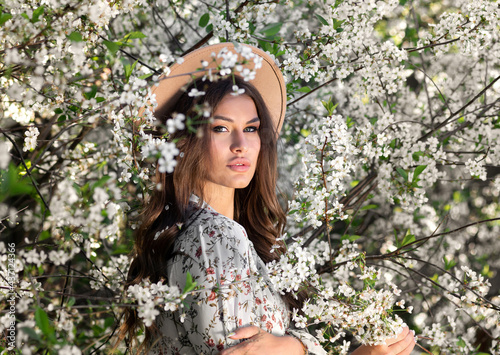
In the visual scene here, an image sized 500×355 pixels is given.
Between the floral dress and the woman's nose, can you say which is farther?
the woman's nose

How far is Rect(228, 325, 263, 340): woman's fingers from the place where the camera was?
164cm

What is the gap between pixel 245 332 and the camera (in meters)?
1.66

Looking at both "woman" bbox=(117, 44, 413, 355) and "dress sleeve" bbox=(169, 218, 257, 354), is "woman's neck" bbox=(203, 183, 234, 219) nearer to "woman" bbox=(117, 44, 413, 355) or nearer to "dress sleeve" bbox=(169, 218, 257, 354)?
"woman" bbox=(117, 44, 413, 355)

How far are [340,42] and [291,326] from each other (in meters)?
1.41

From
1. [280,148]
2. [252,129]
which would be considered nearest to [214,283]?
[252,129]

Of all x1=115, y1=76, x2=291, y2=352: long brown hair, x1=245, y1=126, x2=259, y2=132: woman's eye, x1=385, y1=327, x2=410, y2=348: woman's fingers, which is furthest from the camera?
x1=245, y1=126, x2=259, y2=132: woman's eye

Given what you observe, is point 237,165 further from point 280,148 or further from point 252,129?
point 280,148

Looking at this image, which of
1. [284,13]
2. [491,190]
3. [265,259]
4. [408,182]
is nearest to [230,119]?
[265,259]

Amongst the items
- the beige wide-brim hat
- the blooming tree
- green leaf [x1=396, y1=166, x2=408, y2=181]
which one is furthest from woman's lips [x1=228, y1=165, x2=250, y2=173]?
green leaf [x1=396, y1=166, x2=408, y2=181]

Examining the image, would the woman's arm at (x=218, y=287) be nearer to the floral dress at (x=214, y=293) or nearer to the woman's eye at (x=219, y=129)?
the floral dress at (x=214, y=293)

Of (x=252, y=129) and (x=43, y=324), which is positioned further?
(x=252, y=129)

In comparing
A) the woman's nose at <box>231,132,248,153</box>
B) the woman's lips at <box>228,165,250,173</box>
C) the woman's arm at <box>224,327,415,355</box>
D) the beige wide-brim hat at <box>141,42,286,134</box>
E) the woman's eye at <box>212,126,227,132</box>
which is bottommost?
the woman's arm at <box>224,327,415,355</box>

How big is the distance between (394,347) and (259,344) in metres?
0.74

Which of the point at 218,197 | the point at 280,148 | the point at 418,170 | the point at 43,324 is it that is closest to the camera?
the point at 43,324
